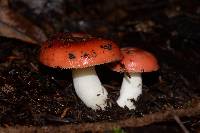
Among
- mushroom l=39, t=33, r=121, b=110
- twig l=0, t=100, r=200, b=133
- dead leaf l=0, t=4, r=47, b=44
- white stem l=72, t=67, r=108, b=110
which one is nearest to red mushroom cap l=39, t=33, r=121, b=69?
mushroom l=39, t=33, r=121, b=110

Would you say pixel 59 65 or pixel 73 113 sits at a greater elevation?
pixel 59 65

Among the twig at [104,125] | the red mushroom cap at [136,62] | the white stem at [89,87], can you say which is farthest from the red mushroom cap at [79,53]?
the twig at [104,125]

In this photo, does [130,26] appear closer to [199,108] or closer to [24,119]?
[199,108]

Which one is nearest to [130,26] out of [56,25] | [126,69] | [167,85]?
[56,25]

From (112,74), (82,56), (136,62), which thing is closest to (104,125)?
(82,56)

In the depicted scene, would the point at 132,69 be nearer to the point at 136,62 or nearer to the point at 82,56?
the point at 136,62

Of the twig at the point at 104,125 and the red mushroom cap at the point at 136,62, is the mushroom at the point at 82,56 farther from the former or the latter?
the twig at the point at 104,125
